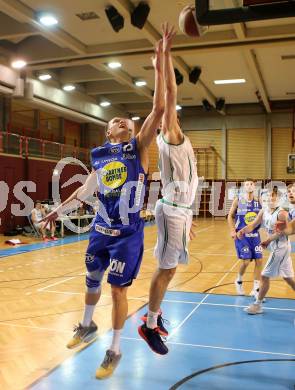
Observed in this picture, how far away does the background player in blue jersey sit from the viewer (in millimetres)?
7320

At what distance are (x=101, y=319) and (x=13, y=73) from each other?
13260 millimetres

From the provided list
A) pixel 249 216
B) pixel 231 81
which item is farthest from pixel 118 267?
pixel 231 81

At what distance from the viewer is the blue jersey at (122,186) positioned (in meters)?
3.75

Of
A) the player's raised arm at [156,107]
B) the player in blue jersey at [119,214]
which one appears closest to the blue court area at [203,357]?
the player in blue jersey at [119,214]

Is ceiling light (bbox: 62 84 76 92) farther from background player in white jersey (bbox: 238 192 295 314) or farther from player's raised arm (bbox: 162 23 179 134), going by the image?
player's raised arm (bbox: 162 23 179 134)

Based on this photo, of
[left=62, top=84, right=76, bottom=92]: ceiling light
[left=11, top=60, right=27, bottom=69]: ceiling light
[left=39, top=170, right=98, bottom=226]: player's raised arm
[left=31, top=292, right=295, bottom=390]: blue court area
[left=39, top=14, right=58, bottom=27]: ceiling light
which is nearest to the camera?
[left=31, top=292, right=295, bottom=390]: blue court area

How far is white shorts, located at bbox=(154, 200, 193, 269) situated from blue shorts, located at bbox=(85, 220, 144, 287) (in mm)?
221

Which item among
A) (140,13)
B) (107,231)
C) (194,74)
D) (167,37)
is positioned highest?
(194,74)

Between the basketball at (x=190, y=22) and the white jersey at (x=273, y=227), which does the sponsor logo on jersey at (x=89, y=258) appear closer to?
the basketball at (x=190, y=22)

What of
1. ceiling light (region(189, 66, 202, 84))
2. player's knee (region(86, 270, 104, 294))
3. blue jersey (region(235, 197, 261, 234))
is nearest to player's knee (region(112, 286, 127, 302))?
player's knee (region(86, 270, 104, 294))

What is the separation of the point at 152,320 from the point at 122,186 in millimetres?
1171

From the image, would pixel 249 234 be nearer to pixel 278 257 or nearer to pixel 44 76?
pixel 278 257

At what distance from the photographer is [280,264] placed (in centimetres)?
585

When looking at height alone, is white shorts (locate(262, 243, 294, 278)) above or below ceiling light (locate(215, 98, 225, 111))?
below
